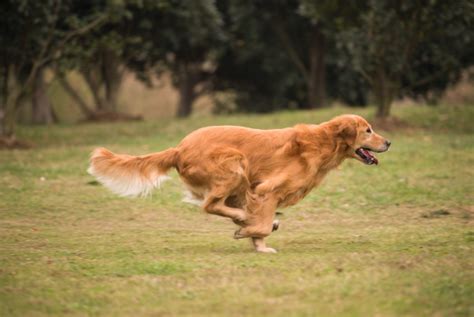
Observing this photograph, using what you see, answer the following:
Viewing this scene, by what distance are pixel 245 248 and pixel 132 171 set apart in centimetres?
156

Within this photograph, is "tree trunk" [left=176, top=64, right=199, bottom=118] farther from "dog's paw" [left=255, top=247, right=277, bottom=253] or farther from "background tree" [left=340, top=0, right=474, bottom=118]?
"dog's paw" [left=255, top=247, right=277, bottom=253]

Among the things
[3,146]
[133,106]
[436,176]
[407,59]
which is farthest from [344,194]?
[133,106]

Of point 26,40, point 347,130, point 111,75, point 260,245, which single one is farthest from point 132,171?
point 111,75

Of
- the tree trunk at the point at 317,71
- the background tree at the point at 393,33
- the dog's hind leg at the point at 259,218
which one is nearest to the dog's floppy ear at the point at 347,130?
the dog's hind leg at the point at 259,218

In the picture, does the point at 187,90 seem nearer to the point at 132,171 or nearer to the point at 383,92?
the point at 383,92

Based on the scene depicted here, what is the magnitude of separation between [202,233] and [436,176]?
5326mm

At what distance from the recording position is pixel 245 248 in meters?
9.25

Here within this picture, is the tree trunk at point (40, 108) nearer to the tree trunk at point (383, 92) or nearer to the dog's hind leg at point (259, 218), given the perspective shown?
the tree trunk at point (383, 92)

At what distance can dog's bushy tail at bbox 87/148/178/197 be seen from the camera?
902cm

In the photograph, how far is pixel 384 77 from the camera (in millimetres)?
20438

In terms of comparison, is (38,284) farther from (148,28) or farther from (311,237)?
(148,28)

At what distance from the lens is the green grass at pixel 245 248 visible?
259 inches

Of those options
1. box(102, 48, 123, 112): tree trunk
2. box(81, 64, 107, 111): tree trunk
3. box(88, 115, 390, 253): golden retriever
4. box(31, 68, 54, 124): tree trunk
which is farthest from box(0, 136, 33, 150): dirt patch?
box(88, 115, 390, 253): golden retriever

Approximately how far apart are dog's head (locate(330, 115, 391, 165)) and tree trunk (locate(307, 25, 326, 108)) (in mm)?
21186
